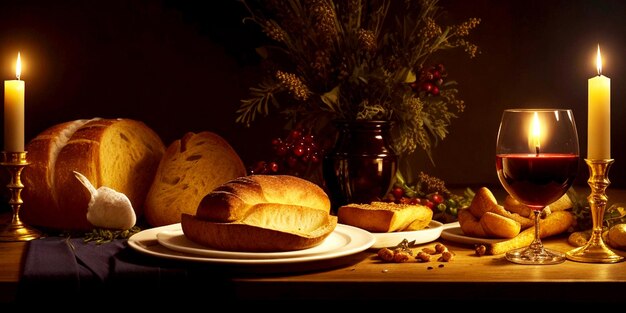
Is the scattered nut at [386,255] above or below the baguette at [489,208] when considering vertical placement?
below

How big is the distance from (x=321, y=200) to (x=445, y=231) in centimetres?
32

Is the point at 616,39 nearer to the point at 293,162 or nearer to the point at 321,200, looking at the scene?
the point at 293,162

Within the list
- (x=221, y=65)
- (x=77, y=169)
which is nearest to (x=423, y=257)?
(x=77, y=169)

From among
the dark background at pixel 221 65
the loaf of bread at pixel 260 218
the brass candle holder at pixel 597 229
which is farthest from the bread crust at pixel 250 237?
the dark background at pixel 221 65

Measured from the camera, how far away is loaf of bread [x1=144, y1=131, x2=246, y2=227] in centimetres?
189

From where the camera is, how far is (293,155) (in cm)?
205

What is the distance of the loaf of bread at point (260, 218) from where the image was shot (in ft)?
4.61

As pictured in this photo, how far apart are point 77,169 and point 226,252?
0.64 meters

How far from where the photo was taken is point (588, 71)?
8.57 ft

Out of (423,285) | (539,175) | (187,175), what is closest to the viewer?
(423,285)

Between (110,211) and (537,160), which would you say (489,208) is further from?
(110,211)

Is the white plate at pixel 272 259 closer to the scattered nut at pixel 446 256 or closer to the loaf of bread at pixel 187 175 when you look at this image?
the scattered nut at pixel 446 256

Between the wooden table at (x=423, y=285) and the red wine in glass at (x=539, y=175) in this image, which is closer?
the wooden table at (x=423, y=285)

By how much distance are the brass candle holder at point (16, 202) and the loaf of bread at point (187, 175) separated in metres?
0.28
